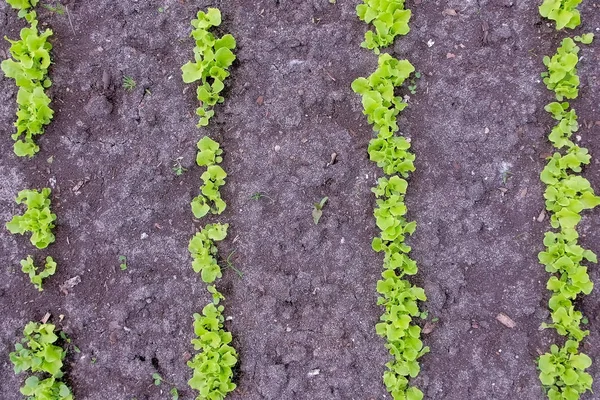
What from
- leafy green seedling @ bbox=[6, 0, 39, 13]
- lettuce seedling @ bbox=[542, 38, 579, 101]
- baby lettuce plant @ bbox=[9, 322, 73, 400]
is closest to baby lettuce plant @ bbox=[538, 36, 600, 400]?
lettuce seedling @ bbox=[542, 38, 579, 101]

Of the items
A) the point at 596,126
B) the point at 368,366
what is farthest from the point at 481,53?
the point at 368,366

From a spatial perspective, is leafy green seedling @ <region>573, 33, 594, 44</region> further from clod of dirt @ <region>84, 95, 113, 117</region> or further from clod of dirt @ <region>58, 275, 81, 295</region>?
clod of dirt @ <region>58, 275, 81, 295</region>

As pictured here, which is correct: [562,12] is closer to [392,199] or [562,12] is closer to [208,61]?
[392,199]

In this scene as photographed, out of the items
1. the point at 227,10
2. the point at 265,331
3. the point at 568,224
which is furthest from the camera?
the point at 227,10

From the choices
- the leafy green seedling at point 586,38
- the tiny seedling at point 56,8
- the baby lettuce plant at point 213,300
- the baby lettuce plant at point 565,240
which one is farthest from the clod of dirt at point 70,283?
the leafy green seedling at point 586,38

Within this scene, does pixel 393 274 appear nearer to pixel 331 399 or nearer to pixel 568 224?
pixel 331 399

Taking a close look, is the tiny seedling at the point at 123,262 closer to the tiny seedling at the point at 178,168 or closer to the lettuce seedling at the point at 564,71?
the tiny seedling at the point at 178,168
